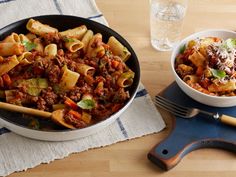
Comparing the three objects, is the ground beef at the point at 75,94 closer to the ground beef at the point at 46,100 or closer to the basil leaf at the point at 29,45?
the ground beef at the point at 46,100

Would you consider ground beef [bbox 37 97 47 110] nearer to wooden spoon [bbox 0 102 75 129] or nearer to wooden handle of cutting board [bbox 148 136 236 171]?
wooden spoon [bbox 0 102 75 129]

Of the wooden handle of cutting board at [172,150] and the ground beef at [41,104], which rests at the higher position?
the ground beef at [41,104]

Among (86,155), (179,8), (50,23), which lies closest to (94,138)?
(86,155)

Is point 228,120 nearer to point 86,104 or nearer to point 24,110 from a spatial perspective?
point 86,104

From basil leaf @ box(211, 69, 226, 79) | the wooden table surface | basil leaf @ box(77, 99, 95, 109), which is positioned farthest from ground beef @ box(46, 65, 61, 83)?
basil leaf @ box(211, 69, 226, 79)

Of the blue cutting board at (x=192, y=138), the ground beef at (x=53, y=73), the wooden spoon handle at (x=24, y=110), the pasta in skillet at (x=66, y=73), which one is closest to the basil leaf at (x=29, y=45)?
the pasta in skillet at (x=66, y=73)

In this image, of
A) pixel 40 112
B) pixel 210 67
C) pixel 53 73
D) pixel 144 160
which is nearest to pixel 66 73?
pixel 53 73
